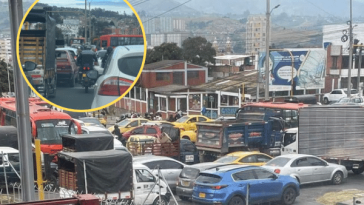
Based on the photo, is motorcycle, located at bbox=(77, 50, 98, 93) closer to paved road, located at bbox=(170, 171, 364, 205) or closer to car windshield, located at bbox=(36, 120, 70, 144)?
paved road, located at bbox=(170, 171, 364, 205)

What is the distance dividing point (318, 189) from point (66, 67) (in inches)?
477

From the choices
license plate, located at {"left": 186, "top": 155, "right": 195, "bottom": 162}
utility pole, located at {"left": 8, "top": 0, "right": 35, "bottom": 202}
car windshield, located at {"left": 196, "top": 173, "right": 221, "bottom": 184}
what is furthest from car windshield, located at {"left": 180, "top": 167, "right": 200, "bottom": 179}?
utility pole, located at {"left": 8, "top": 0, "right": 35, "bottom": 202}

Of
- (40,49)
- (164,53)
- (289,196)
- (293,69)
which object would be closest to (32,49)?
(40,49)

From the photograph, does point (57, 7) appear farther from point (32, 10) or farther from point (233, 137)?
point (233, 137)

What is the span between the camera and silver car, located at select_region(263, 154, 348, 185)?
15.6m

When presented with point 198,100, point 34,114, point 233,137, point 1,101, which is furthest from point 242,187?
point 198,100

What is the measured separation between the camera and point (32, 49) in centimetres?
484

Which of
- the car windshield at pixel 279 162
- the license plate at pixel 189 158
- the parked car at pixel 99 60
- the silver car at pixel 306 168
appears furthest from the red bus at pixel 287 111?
the parked car at pixel 99 60

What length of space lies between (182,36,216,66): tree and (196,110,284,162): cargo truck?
48.4 meters

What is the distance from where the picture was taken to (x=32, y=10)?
4.80m

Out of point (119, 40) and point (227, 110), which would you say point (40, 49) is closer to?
point (119, 40)

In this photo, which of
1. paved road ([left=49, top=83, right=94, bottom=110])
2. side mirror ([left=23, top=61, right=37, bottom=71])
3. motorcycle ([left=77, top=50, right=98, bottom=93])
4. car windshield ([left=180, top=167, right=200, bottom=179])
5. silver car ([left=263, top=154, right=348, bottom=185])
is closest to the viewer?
side mirror ([left=23, top=61, right=37, bottom=71])

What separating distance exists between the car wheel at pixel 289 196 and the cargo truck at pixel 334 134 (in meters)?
4.18

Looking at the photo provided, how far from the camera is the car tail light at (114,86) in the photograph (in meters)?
4.98
